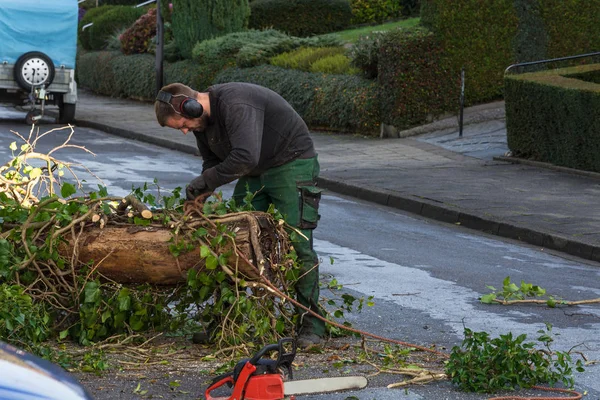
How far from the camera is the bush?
30953mm

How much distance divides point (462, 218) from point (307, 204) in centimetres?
542

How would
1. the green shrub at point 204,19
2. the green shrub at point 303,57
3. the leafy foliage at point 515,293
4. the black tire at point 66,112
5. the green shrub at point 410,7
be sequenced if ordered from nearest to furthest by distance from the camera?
1. the leafy foliage at point 515,293
2. the green shrub at point 303,57
3. the black tire at point 66,112
4. the green shrub at point 204,19
5. the green shrub at point 410,7

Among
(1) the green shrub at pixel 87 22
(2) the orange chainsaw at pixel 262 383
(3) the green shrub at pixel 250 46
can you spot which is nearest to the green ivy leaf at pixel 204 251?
(2) the orange chainsaw at pixel 262 383

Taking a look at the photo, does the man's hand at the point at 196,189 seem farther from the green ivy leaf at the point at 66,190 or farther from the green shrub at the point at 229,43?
the green shrub at the point at 229,43

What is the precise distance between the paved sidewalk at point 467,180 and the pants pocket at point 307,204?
4282 millimetres

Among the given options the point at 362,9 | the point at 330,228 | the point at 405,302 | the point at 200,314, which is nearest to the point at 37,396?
the point at 200,314

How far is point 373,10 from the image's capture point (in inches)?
1411

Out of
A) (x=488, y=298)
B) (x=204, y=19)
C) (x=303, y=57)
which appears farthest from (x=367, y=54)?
(x=488, y=298)

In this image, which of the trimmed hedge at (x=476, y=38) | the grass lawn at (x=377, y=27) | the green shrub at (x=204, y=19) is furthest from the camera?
the grass lawn at (x=377, y=27)

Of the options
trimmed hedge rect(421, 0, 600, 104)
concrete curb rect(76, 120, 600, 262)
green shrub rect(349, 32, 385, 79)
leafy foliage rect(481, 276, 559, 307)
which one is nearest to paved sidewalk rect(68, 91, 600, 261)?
concrete curb rect(76, 120, 600, 262)

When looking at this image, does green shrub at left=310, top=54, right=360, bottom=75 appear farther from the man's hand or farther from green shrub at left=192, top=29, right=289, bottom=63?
the man's hand

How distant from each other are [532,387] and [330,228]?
18.5 feet

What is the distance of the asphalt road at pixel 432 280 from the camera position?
6.44 metres

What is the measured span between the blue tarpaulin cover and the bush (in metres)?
7.47
